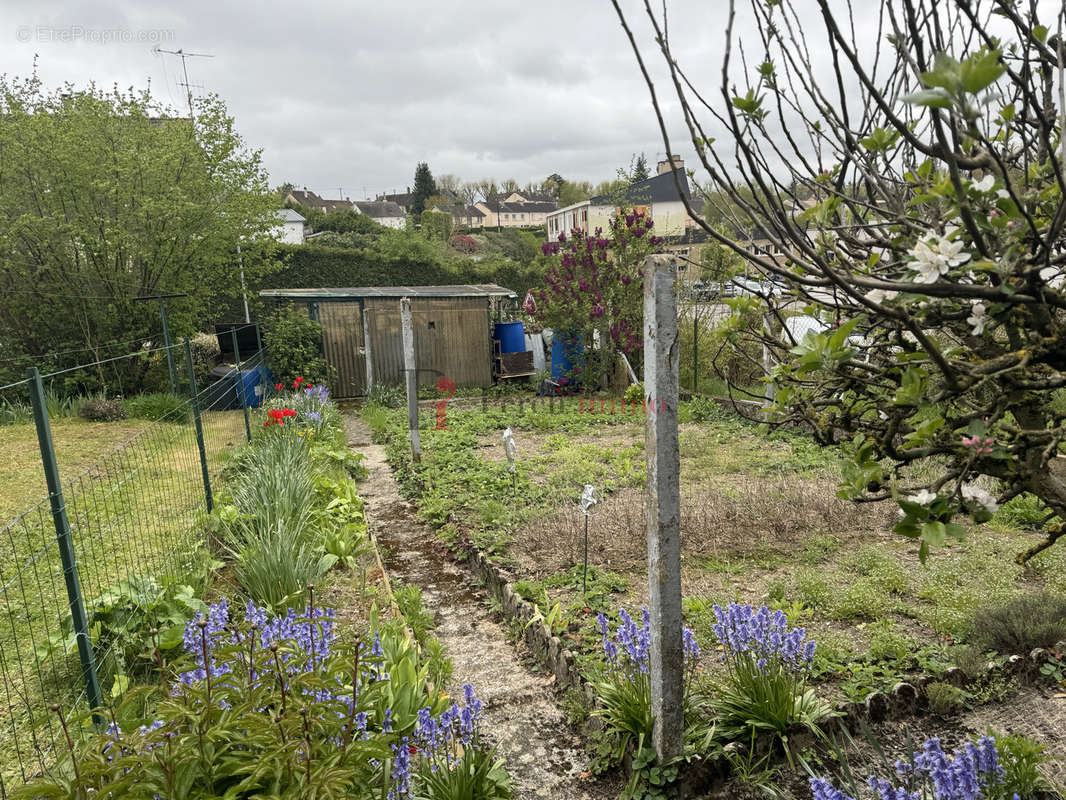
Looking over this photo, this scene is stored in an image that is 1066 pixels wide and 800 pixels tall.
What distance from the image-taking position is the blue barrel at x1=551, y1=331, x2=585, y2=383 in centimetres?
1312

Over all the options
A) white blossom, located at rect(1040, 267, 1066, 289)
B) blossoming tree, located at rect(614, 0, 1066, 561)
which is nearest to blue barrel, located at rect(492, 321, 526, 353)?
blossoming tree, located at rect(614, 0, 1066, 561)

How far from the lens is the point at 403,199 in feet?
268

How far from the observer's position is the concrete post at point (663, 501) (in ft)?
8.07

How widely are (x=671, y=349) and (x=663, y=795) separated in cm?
176

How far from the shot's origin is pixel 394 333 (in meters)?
14.0

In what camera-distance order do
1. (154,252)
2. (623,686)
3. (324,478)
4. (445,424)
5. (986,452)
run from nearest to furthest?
(986,452) < (623,686) < (324,478) < (445,424) < (154,252)

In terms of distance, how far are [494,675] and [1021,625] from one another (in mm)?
2716

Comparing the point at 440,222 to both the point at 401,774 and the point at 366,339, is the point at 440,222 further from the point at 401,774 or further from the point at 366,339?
the point at 401,774

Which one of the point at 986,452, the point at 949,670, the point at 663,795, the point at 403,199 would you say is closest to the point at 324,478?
the point at 663,795

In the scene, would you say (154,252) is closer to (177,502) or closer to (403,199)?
(177,502)

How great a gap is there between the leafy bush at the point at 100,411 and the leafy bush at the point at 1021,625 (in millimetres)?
11743

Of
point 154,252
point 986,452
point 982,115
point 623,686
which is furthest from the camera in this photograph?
point 154,252

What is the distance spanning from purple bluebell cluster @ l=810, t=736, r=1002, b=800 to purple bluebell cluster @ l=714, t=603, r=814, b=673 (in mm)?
678

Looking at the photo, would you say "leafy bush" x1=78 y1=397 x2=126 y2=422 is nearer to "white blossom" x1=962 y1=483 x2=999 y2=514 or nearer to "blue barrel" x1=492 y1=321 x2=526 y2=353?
"blue barrel" x1=492 y1=321 x2=526 y2=353
